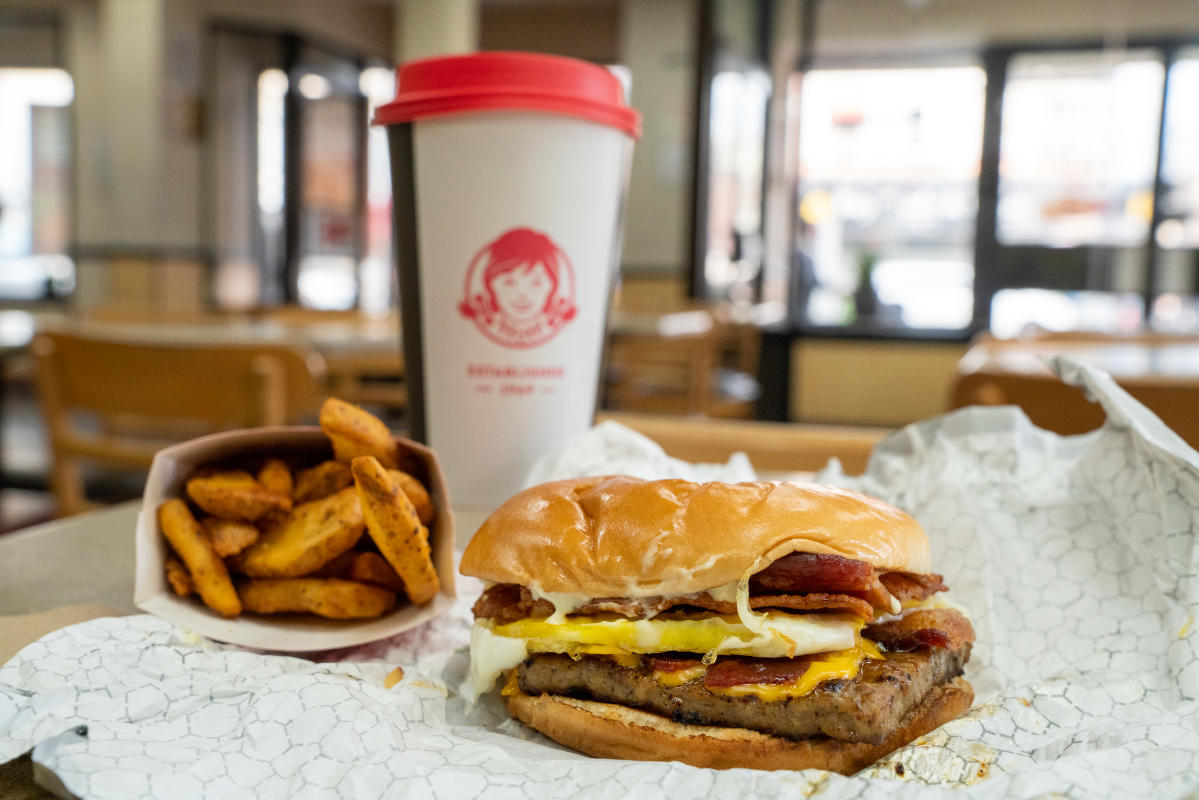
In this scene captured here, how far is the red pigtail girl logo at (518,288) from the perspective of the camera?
1056mm

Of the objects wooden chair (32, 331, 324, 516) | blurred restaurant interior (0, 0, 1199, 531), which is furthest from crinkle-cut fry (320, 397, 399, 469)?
blurred restaurant interior (0, 0, 1199, 531)

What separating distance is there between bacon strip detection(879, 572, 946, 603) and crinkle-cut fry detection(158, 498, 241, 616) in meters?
0.53

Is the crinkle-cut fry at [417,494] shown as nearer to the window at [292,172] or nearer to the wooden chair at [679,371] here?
the wooden chair at [679,371]

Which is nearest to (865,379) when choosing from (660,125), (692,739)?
(660,125)

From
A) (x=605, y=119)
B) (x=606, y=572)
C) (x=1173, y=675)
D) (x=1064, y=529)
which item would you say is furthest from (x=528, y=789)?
(x=605, y=119)

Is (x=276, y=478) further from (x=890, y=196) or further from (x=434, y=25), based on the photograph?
(x=890, y=196)

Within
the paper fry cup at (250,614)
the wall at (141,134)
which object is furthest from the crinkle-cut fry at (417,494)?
the wall at (141,134)

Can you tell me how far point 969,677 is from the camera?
2.69ft

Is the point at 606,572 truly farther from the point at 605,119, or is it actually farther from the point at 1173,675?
the point at 605,119

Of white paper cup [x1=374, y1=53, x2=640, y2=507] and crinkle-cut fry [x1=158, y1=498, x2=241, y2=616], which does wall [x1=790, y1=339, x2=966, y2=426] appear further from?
crinkle-cut fry [x1=158, y1=498, x2=241, y2=616]

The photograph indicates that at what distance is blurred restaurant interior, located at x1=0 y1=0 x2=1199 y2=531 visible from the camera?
6.82 m

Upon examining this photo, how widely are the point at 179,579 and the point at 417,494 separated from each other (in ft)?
0.67

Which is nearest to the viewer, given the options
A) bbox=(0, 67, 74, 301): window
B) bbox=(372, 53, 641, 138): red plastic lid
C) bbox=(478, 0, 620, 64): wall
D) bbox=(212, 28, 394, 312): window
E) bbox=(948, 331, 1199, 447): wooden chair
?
bbox=(372, 53, 641, 138): red plastic lid

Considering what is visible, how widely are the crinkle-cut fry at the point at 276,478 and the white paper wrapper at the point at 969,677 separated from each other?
0.16m
